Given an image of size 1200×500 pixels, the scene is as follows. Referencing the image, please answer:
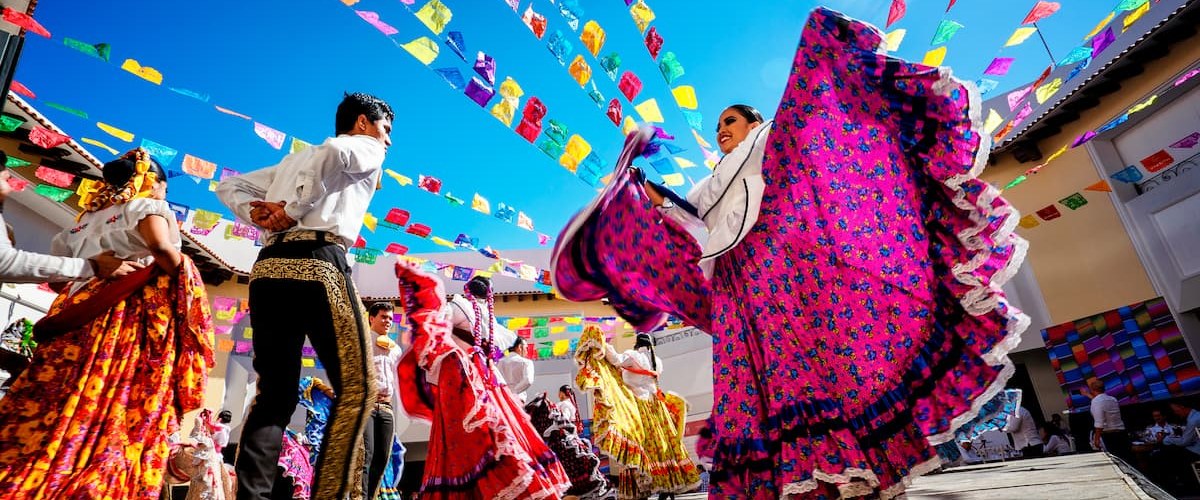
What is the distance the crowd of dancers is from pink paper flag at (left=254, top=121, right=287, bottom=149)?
2.60 metres

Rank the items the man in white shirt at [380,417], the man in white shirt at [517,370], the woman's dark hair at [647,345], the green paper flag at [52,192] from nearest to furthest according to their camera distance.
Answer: the man in white shirt at [380,417] → the green paper flag at [52,192] → the man in white shirt at [517,370] → the woman's dark hair at [647,345]

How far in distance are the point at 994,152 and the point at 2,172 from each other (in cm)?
1579

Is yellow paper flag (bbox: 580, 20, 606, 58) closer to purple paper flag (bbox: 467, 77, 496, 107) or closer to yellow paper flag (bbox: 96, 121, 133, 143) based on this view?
purple paper flag (bbox: 467, 77, 496, 107)

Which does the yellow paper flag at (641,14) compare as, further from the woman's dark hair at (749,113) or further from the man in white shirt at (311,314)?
the man in white shirt at (311,314)

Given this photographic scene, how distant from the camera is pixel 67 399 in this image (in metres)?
2.12

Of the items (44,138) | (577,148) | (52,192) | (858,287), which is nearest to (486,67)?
(577,148)

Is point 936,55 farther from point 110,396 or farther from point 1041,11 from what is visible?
point 110,396

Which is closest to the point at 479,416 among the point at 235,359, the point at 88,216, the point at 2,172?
the point at 88,216

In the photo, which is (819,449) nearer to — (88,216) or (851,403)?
(851,403)

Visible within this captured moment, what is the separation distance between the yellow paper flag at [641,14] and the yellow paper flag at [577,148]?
1.09 meters

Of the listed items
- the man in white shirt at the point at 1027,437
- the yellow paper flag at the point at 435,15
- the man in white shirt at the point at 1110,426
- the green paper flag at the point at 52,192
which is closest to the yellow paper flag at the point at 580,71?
the yellow paper flag at the point at 435,15

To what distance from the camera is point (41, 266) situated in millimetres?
2080

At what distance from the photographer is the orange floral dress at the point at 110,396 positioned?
6.54 feet

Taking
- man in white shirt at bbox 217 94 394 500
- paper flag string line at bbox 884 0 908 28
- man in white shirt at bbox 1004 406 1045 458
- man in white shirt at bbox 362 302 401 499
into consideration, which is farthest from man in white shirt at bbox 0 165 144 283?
man in white shirt at bbox 1004 406 1045 458
